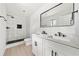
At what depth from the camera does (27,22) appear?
13.9ft

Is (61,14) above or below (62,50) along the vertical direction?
above

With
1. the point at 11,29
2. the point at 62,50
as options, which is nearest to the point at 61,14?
the point at 62,50

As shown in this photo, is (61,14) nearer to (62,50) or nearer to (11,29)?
(62,50)

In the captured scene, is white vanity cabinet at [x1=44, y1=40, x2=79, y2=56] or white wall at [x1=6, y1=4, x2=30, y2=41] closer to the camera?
white vanity cabinet at [x1=44, y1=40, x2=79, y2=56]

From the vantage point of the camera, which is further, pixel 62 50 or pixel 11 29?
pixel 11 29

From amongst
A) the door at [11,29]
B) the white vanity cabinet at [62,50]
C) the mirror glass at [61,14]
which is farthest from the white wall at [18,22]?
the white vanity cabinet at [62,50]

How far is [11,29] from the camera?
357 cm

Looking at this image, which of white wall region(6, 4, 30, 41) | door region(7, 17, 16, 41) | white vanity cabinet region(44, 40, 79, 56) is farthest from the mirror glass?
door region(7, 17, 16, 41)

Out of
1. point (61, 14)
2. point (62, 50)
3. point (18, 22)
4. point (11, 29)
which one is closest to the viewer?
point (62, 50)

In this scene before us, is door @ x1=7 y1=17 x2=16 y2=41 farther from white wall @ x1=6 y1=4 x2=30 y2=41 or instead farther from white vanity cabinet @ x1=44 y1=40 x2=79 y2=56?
→ white vanity cabinet @ x1=44 y1=40 x2=79 y2=56

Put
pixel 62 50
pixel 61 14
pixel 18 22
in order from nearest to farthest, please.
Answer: pixel 62 50 < pixel 61 14 < pixel 18 22

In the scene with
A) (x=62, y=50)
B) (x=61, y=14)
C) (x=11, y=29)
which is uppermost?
(x=61, y=14)

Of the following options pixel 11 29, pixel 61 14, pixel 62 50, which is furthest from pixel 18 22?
pixel 62 50

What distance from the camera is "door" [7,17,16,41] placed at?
343cm
